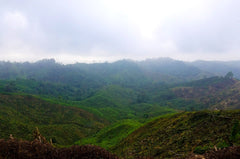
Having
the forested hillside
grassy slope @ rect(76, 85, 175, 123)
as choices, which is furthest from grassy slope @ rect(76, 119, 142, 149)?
grassy slope @ rect(76, 85, 175, 123)

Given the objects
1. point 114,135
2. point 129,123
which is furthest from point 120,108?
point 114,135

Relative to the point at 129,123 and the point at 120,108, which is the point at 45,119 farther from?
the point at 120,108

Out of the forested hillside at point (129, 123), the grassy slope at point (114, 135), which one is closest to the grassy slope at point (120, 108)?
the forested hillside at point (129, 123)

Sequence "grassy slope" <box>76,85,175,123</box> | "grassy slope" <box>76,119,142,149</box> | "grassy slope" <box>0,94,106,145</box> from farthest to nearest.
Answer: "grassy slope" <box>76,85,175,123</box> → "grassy slope" <box>0,94,106,145</box> → "grassy slope" <box>76,119,142,149</box>

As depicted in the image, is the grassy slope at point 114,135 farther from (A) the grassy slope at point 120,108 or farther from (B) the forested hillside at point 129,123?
(A) the grassy slope at point 120,108

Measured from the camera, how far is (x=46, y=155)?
559cm

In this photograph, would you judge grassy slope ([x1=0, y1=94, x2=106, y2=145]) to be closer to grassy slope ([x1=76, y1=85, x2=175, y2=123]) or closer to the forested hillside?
the forested hillside

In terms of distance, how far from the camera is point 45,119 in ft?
257

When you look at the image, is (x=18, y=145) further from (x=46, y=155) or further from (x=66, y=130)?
(x=66, y=130)

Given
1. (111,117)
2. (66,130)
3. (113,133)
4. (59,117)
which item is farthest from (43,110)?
(113,133)

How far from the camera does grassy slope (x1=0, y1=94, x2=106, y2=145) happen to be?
55.1 m

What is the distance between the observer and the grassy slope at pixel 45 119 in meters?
55.1

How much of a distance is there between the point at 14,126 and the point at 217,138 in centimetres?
6261

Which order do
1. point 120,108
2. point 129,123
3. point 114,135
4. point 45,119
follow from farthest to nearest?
point 120,108
point 45,119
point 129,123
point 114,135
